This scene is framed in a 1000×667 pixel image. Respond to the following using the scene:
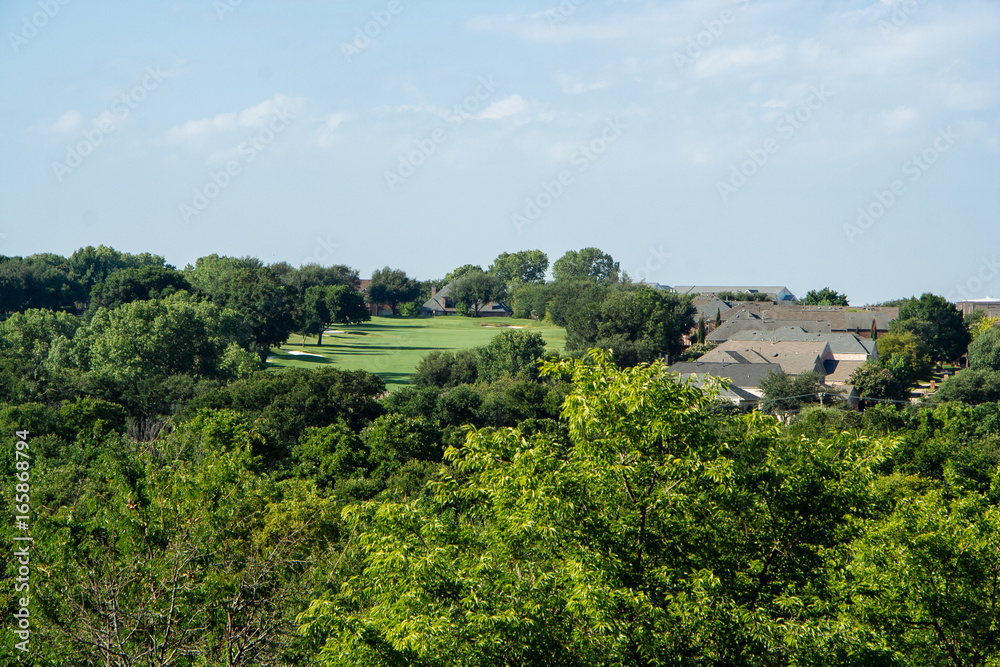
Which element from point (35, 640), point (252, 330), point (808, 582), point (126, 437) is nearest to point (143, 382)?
point (126, 437)

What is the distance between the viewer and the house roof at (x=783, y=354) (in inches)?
2918

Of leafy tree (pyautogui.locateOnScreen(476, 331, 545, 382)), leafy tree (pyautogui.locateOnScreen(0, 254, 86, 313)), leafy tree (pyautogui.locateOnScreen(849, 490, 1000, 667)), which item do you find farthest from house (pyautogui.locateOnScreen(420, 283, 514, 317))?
leafy tree (pyautogui.locateOnScreen(849, 490, 1000, 667))

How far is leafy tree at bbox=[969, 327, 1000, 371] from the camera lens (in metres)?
76.9

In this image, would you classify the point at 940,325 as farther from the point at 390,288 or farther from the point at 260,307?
the point at 390,288

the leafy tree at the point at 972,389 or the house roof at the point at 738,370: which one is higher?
the house roof at the point at 738,370

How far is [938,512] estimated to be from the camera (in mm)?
13352

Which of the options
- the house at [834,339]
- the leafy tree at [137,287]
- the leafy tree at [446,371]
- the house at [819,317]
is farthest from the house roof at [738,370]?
the leafy tree at [137,287]

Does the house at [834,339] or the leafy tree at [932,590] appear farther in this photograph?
the house at [834,339]

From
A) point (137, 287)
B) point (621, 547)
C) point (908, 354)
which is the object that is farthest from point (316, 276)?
point (621, 547)

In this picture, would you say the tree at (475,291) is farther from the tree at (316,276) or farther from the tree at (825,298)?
the tree at (825,298)

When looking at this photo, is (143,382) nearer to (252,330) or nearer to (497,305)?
(252,330)

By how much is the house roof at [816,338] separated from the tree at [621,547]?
7500cm

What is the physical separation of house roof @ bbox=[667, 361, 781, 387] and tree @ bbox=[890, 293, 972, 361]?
31.3 meters

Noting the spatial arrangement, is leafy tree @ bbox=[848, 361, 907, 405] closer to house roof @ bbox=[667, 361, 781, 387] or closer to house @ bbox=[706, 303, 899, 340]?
house roof @ bbox=[667, 361, 781, 387]
